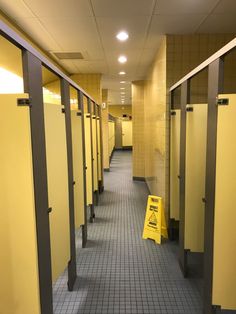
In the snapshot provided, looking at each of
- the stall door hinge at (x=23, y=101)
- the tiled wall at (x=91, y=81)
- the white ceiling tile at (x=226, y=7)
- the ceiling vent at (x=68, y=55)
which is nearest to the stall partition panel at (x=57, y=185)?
the stall door hinge at (x=23, y=101)

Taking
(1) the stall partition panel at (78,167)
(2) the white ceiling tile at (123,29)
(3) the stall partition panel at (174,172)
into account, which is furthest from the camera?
(3) the stall partition panel at (174,172)

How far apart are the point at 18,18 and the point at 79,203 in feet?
7.18

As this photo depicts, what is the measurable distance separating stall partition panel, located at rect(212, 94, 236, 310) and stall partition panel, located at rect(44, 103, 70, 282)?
44.9 inches

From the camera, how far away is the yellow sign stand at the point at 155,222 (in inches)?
139

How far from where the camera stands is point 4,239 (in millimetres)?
1510

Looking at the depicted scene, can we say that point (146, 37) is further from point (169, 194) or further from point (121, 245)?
point (121, 245)

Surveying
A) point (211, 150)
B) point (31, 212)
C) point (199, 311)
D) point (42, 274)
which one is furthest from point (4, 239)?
point (199, 311)

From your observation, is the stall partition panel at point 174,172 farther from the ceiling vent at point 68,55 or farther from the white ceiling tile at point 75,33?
the ceiling vent at point 68,55

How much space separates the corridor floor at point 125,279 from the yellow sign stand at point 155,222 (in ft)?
0.34

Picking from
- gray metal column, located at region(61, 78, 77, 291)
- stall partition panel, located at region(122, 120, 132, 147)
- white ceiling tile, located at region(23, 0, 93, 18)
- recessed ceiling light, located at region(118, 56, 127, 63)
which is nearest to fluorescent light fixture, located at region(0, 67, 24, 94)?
white ceiling tile, located at region(23, 0, 93, 18)

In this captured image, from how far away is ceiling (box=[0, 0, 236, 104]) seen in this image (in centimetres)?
260

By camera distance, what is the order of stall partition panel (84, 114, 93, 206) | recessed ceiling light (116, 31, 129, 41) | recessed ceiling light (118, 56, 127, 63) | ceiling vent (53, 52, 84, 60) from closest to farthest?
recessed ceiling light (116, 31, 129, 41) → stall partition panel (84, 114, 93, 206) → ceiling vent (53, 52, 84, 60) → recessed ceiling light (118, 56, 127, 63)

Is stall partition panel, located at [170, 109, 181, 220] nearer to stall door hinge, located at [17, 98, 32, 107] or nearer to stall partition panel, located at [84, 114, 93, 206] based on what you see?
stall partition panel, located at [84, 114, 93, 206]

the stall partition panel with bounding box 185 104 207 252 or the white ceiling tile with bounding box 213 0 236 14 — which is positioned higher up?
the white ceiling tile with bounding box 213 0 236 14
